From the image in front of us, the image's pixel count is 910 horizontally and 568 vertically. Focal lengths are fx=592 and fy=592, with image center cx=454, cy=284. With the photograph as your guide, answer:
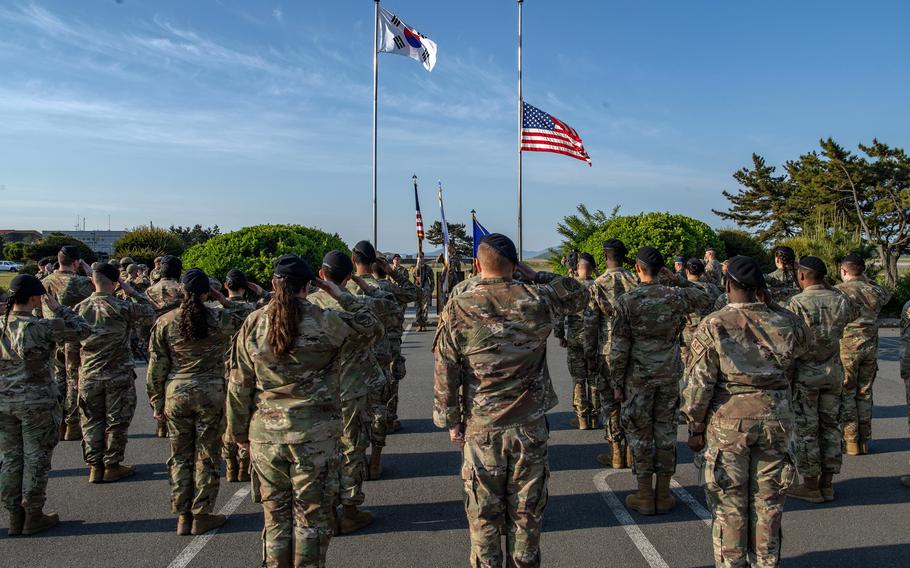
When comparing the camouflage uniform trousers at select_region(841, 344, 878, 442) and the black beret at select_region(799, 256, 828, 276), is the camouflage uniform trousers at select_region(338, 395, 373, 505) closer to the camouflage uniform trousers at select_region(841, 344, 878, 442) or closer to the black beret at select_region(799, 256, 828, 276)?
the black beret at select_region(799, 256, 828, 276)

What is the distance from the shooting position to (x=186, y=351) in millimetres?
4945

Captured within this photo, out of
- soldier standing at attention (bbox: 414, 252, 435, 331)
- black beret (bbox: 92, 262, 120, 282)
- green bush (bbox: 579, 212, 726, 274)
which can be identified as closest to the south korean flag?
soldier standing at attention (bbox: 414, 252, 435, 331)

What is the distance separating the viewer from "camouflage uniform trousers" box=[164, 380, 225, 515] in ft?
15.7

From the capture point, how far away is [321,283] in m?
3.81

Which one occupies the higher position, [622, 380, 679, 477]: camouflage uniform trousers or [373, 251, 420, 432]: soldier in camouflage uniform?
[373, 251, 420, 432]: soldier in camouflage uniform

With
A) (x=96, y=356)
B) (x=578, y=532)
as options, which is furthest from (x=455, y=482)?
(x=96, y=356)

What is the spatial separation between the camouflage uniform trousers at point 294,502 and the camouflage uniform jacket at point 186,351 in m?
1.69

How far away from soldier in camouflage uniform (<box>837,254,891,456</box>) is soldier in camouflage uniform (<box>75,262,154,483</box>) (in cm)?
762

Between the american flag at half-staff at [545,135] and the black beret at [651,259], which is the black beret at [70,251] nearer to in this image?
the black beret at [651,259]

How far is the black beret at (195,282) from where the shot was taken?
473 centimetres

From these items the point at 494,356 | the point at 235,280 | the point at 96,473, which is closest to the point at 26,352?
the point at 235,280

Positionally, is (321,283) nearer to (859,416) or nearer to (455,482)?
(455,482)

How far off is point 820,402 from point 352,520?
170 inches

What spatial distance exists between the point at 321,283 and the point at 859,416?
6.07m
